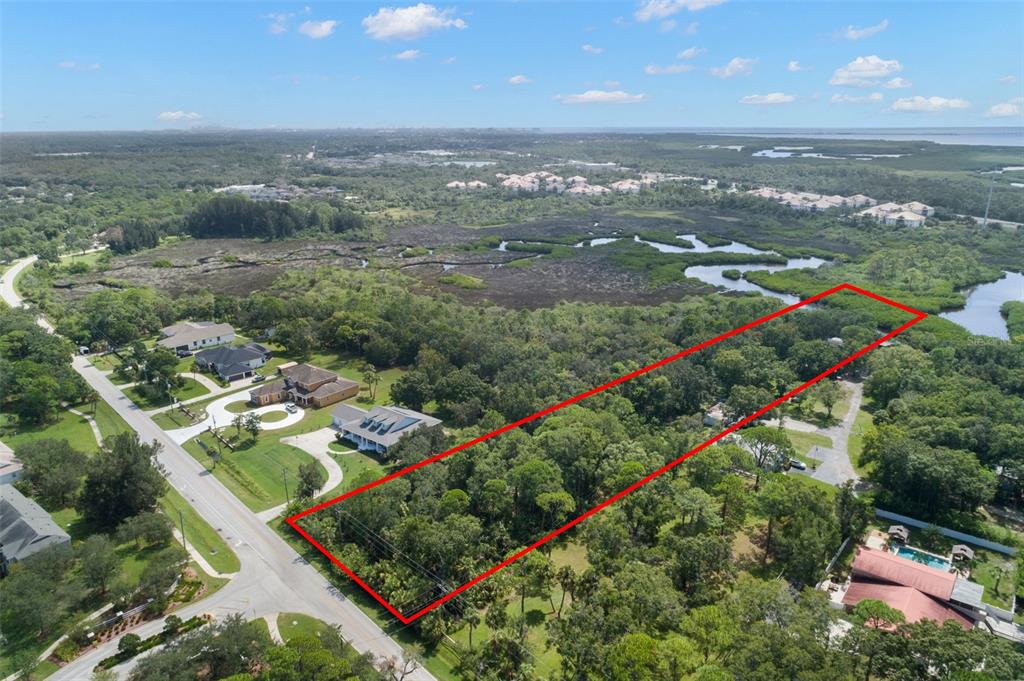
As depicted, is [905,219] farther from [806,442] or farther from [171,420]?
[171,420]

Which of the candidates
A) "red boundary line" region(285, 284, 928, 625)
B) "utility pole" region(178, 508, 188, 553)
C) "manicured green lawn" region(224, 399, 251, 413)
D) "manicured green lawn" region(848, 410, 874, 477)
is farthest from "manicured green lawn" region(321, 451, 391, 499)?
"manicured green lawn" region(848, 410, 874, 477)

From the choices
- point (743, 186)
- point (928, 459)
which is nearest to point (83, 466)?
point (928, 459)

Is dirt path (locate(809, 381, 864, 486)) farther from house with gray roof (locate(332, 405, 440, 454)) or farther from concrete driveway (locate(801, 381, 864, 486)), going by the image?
house with gray roof (locate(332, 405, 440, 454))

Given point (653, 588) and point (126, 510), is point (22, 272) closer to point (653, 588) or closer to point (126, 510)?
point (126, 510)

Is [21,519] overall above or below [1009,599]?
above

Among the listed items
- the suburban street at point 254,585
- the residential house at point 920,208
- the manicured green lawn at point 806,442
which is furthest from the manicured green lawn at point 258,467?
the residential house at point 920,208

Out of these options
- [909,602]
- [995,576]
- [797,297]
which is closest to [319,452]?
[909,602]

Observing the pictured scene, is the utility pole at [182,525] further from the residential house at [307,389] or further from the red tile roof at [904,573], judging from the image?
the red tile roof at [904,573]
